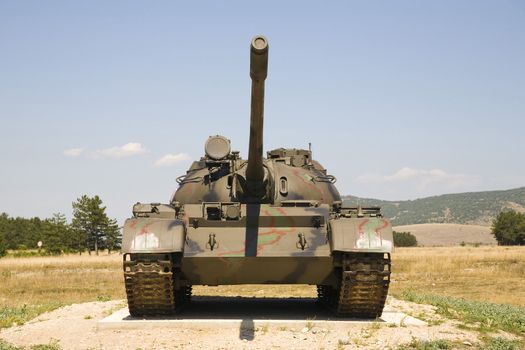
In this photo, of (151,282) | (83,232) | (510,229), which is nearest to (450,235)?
(510,229)

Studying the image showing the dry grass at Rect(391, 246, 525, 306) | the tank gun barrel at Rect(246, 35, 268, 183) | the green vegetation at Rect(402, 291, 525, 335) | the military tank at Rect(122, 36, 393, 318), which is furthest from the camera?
the dry grass at Rect(391, 246, 525, 306)

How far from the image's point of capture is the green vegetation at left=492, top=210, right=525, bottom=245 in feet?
249

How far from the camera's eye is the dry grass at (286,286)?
70.5 ft

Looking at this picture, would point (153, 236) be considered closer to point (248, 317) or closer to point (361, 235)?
point (248, 317)

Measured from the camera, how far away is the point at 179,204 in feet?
47.0

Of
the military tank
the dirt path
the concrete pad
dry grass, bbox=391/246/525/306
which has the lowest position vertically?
the dirt path

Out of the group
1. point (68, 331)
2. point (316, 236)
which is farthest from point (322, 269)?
point (68, 331)

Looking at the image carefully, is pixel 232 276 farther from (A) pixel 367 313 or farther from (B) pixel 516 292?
(B) pixel 516 292

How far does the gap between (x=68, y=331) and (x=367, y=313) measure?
5123 millimetres

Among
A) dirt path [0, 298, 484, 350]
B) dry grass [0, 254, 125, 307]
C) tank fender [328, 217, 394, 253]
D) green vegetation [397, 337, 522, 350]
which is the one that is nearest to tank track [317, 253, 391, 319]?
tank fender [328, 217, 394, 253]

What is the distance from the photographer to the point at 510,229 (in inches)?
3012

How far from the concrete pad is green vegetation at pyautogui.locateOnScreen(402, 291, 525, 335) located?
99cm

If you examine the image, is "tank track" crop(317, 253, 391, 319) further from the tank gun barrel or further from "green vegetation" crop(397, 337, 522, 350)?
the tank gun barrel

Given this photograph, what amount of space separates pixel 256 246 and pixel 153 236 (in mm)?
1722
